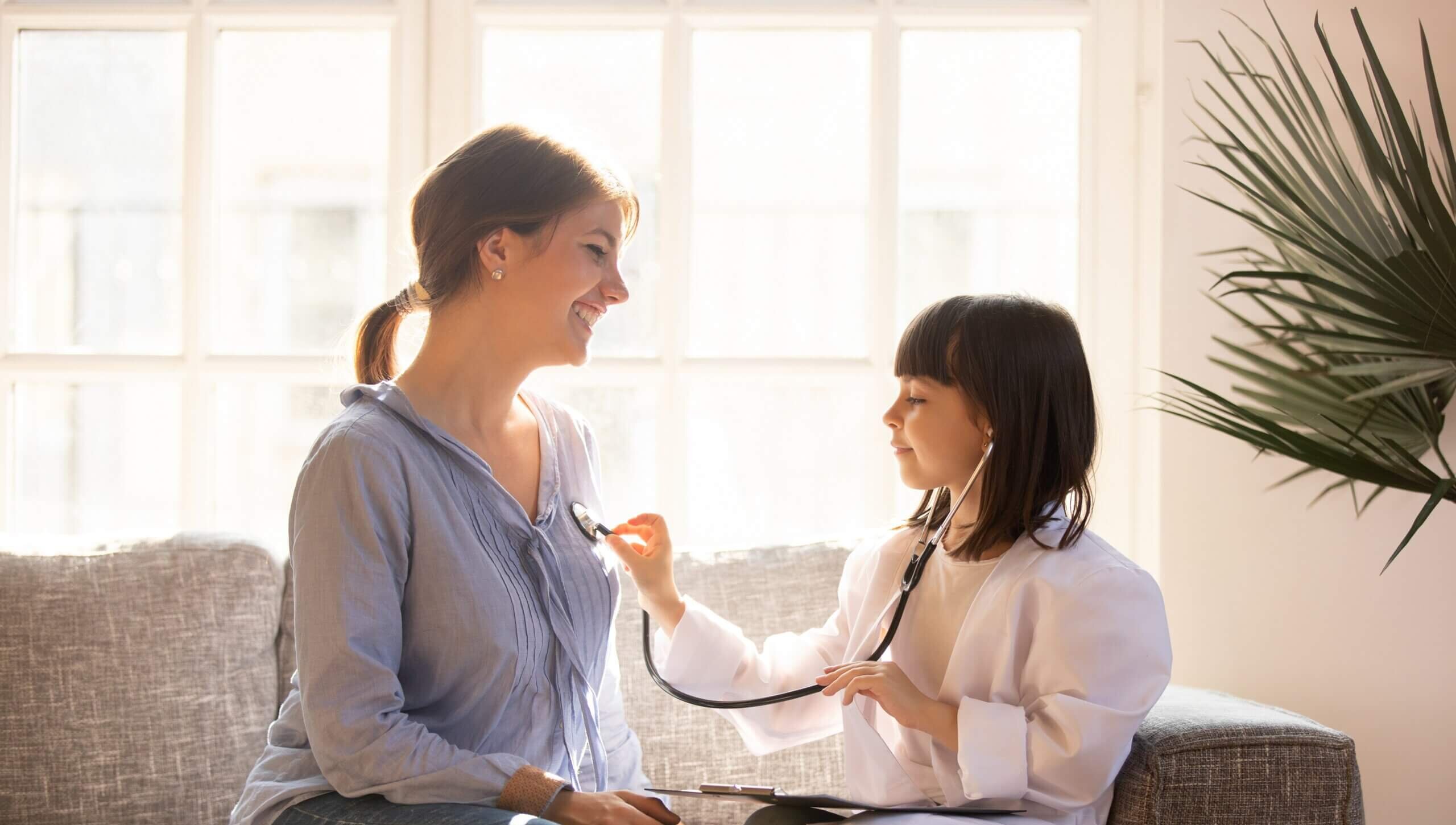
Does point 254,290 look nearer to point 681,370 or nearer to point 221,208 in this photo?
point 221,208

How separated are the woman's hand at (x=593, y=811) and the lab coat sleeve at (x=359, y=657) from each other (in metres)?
0.06

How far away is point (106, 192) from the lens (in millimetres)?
2352

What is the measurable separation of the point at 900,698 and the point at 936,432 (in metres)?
0.34

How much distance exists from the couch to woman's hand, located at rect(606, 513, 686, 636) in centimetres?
28

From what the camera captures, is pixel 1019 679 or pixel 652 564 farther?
pixel 652 564

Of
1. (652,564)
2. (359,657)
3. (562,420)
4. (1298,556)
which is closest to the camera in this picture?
(359,657)

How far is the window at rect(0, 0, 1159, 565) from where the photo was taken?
90.4 inches

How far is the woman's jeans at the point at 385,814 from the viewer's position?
4.07ft

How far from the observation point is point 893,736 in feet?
5.14

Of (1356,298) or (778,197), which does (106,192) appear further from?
(1356,298)

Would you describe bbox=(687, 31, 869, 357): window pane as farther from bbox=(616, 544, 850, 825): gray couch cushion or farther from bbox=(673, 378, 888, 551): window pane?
bbox=(616, 544, 850, 825): gray couch cushion

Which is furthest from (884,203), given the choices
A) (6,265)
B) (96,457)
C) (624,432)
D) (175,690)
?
(6,265)

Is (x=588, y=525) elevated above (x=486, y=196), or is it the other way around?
(x=486, y=196)

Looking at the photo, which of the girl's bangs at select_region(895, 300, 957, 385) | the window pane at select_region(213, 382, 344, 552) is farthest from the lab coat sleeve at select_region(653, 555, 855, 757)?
the window pane at select_region(213, 382, 344, 552)
